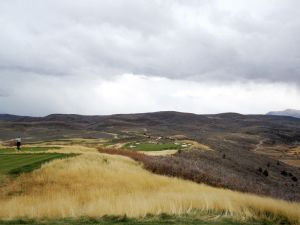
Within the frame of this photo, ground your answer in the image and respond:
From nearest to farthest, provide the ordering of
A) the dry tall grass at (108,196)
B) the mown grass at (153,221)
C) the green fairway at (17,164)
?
the mown grass at (153,221)
the dry tall grass at (108,196)
the green fairway at (17,164)

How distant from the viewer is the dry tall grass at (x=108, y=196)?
15.1 meters

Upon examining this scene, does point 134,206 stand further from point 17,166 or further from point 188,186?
point 17,166

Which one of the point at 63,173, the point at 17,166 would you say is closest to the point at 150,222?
the point at 63,173

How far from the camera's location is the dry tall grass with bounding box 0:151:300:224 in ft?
49.7

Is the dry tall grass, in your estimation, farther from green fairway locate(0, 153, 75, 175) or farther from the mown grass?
green fairway locate(0, 153, 75, 175)

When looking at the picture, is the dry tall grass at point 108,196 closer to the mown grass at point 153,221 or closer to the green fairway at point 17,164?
the mown grass at point 153,221

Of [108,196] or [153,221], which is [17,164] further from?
[153,221]

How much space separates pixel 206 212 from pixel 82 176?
1149 cm

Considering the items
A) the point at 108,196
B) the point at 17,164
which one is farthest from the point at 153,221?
the point at 17,164

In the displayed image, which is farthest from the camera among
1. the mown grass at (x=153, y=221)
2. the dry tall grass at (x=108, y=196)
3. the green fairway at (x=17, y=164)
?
the green fairway at (x=17, y=164)

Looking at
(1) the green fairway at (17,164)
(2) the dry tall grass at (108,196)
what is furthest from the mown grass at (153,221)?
(1) the green fairway at (17,164)

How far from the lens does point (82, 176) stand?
2486cm

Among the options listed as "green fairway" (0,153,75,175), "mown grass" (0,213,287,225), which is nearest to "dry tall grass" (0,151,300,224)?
"mown grass" (0,213,287,225)

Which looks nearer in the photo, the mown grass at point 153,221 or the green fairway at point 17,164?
the mown grass at point 153,221
